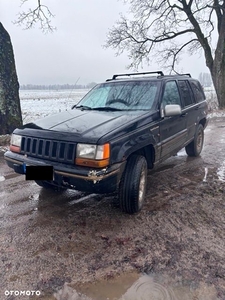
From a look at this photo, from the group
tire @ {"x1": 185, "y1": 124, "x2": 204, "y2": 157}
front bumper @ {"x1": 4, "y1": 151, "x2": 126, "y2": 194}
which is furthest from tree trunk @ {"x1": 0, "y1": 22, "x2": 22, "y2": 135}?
tire @ {"x1": 185, "y1": 124, "x2": 204, "y2": 157}

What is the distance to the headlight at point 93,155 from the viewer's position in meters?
2.85

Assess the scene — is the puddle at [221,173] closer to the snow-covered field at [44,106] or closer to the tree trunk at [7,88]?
the snow-covered field at [44,106]

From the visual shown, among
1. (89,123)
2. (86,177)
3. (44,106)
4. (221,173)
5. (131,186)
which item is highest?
(89,123)

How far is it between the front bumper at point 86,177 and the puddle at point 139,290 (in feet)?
3.21

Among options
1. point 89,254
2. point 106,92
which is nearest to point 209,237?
point 89,254

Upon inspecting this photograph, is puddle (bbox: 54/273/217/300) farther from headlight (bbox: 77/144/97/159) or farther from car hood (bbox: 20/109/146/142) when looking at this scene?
car hood (bbox: 20/109/146/142)

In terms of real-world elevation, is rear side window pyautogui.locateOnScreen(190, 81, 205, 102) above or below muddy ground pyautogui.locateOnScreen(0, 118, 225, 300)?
above

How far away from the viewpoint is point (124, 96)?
418cm

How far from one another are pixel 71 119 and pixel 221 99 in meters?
13.9

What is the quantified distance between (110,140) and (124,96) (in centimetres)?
150

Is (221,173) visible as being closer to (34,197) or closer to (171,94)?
(171,94)

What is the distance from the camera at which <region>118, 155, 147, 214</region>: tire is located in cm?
325

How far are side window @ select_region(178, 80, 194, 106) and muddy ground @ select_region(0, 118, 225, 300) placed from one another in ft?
5.39

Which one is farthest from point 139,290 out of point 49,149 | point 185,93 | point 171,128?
point 185,93
